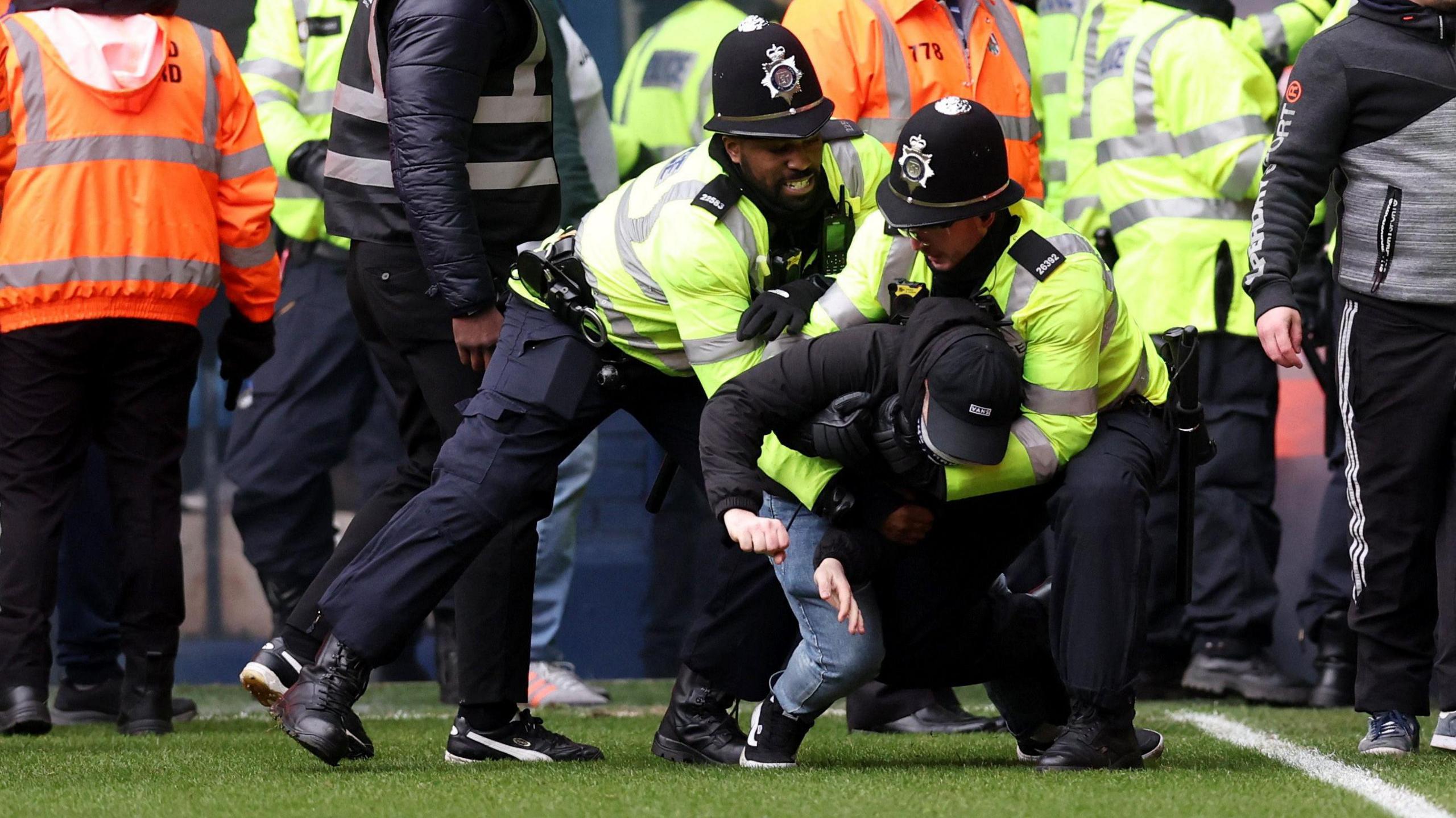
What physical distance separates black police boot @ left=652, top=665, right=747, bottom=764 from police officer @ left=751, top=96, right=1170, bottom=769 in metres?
0.62

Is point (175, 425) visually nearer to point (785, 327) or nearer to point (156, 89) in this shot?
point (156, 89)

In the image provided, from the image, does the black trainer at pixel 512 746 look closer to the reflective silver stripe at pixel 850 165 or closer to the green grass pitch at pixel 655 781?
the green grass pitch at pixel 655 781

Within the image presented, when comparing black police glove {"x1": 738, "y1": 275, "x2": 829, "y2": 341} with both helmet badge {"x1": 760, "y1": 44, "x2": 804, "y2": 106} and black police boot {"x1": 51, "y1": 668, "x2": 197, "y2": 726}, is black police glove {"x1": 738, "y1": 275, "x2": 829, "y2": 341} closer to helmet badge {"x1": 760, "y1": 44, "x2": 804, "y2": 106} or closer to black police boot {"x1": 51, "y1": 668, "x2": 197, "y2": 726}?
helmet badge {"x1": 760, "y1": 44, "x2": 804, "y2": 106}

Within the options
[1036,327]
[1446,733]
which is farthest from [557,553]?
[1446,733]

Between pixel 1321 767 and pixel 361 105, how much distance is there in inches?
102

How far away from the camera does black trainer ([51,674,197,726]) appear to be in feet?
18.5

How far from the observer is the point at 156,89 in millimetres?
5273

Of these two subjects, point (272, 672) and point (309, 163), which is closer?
point (272, 672)

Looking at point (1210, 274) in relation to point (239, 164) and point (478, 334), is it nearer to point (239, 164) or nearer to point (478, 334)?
point (478, 334)

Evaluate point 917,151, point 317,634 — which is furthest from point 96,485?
point 917,151

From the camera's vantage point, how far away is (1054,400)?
12.7 ft

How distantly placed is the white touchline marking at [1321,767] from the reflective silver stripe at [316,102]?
3119mm

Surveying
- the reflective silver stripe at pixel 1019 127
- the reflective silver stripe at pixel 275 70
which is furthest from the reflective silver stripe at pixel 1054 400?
the reflective silver stripe at pixel 275 70

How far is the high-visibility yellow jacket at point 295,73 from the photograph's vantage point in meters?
6.23
